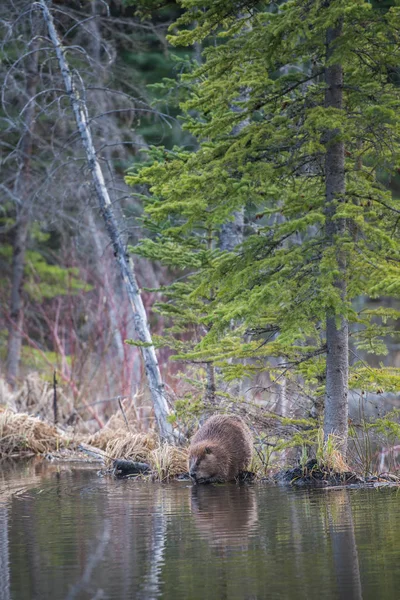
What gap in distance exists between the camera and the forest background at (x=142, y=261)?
1084 centimetres

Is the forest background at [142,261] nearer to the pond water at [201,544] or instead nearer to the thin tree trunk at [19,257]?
the thin tree trunk at [19,257]

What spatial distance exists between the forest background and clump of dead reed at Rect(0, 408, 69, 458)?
126 cm

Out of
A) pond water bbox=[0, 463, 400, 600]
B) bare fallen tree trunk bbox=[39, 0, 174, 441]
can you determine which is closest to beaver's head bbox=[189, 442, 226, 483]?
pond water bbox=[0, 463, 400, 600]

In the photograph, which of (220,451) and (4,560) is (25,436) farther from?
(4,560)

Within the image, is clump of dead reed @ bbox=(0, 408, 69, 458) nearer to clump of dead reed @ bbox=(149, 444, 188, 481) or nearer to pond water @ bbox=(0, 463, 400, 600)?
clump of dead reed @ bbox=(149, 444, 188, 481)

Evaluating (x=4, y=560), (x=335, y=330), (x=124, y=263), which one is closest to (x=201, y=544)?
(x=4, y=560)

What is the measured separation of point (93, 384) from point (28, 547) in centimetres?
1211

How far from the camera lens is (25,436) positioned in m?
16.0

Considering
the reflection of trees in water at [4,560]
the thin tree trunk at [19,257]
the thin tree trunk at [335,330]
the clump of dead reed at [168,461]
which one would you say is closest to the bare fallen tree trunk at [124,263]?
the clump of dead reed at [168,461]

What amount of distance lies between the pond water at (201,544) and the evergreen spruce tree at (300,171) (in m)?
1.61

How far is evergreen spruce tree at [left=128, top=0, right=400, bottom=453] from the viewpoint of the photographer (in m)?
9.42

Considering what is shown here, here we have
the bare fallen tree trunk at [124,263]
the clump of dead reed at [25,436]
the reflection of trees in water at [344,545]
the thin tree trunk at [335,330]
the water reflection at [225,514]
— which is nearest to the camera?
the reflection of trees in water at [344,545]

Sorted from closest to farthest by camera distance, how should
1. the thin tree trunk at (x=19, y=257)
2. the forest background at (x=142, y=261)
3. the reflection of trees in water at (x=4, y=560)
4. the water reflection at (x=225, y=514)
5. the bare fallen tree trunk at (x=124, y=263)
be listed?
the reflection of trees in water at (x=4, y=560)
the water reflection at (x=225, y=514)
the forest background at (x=142, y=261)
the bare fallen tree trunk at (x=124, y=263)
the thin tree trunk at (x=19, y=257)

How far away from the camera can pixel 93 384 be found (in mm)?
19500
